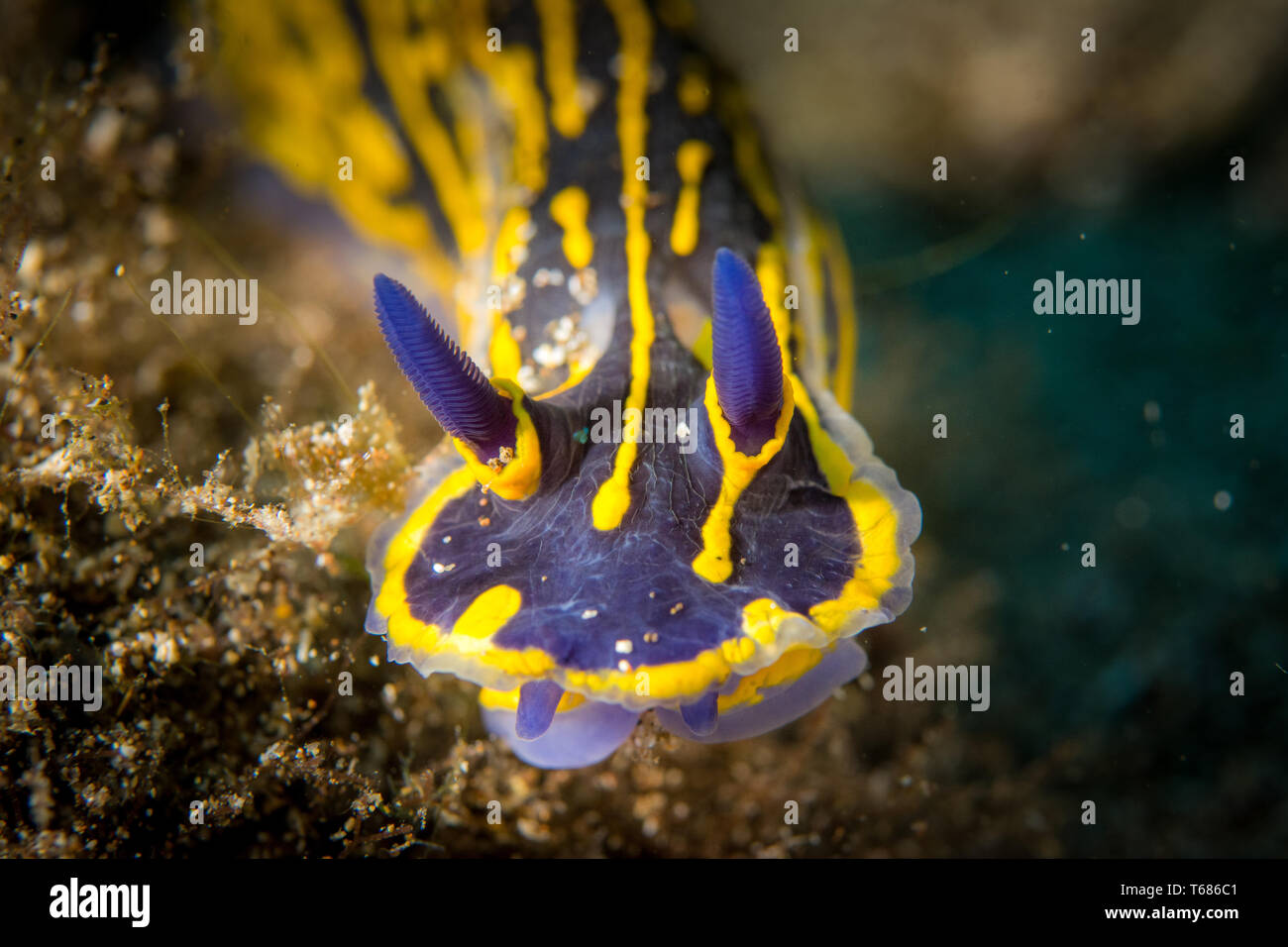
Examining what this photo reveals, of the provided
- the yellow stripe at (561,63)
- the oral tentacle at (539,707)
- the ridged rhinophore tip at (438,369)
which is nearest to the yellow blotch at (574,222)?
the yellow stripe at (561,63)

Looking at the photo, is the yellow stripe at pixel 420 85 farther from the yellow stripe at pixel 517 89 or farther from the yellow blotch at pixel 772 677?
the yellow blotch at pixel 772 677

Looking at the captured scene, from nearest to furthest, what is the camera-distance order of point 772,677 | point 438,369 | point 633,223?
point 438,369
point 772,677
point 633,223

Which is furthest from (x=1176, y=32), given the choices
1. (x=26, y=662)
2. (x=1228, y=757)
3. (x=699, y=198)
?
(x=26, y=662)

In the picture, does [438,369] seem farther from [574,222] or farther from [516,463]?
[574,222]

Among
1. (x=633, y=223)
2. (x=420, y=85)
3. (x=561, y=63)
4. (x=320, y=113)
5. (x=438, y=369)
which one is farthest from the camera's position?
(x=320, y=113)

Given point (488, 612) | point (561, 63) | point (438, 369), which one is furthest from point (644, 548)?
point (561, 63)

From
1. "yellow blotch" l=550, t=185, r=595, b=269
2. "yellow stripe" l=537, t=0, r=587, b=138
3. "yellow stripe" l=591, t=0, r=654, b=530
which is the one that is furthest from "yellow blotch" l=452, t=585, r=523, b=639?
"yellow stripe" l=537, t=0, r=587, b=138

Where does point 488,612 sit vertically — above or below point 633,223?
below
